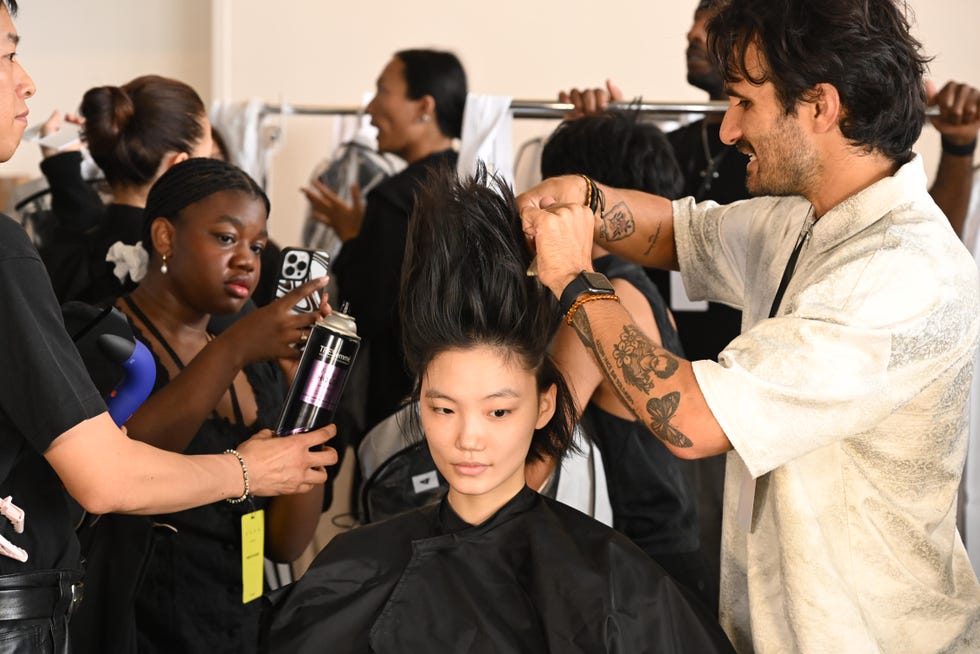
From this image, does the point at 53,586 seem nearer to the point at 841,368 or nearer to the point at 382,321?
the point at 841,368

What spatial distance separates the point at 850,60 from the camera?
4.88 feet

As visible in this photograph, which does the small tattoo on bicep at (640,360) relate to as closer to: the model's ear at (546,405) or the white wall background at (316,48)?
the model's ear at (546,405)

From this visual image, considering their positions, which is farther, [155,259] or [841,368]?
[155,259]

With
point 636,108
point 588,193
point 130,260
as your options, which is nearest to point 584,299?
point 588,193

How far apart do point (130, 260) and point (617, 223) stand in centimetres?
94

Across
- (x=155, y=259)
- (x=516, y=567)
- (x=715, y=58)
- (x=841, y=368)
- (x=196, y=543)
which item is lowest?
(x=196, y=543)

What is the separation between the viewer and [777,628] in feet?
5.04

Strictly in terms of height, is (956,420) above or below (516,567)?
above

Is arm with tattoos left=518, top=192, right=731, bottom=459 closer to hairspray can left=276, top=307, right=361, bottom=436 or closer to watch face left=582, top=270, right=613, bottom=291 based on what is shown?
watch face left=582, top=270, right=613, bottom=291

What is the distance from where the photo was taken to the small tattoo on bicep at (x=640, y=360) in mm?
1442

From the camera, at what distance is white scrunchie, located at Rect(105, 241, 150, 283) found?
6.96 ft

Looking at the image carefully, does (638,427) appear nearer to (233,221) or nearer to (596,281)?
(596,281)

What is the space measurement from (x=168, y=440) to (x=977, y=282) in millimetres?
1218

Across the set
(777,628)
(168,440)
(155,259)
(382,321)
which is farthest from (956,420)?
(382,321)
